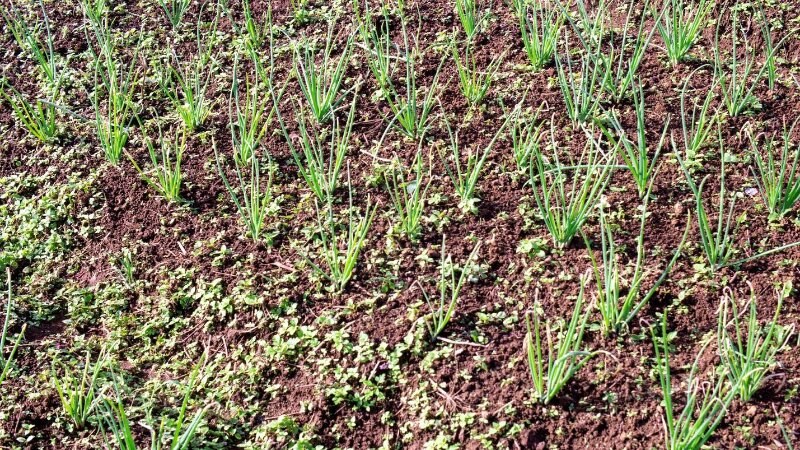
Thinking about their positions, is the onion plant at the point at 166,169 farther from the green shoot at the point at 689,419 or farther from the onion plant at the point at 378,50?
the green shoot at the point at 689,419

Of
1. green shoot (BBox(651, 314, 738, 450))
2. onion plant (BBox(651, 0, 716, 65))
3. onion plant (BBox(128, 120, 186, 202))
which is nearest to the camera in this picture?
green shoot (BBox(651, 314, 738, 450))

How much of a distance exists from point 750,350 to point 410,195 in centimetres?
133

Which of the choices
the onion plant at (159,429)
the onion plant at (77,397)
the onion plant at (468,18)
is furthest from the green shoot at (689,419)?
the onion plant at (468,18)

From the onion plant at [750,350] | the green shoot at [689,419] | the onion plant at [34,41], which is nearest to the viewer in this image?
the green shoot at [689,419]

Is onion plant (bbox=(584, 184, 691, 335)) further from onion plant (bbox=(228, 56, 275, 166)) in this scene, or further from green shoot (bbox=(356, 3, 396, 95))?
onion plant (bbox=(228, 56, 275, 166))

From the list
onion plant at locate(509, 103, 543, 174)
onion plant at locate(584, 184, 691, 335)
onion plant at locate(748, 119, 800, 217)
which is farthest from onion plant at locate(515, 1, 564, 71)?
onion plant at locate(584, 184, 691, 335)

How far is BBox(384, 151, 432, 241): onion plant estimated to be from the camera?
2.81m

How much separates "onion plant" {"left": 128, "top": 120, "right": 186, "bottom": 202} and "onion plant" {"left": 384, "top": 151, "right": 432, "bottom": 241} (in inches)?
30.3

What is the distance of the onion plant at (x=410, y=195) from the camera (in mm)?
2807

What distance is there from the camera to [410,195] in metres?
3.07

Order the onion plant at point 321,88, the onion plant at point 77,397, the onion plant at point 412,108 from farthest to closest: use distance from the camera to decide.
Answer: the onion plant at point 321,88 < the onion plant at point 412,108 < the onion plant at point 77,397

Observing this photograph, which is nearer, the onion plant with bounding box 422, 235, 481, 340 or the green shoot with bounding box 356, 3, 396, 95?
the onion plant with bounding box 422, 235, 481, 340

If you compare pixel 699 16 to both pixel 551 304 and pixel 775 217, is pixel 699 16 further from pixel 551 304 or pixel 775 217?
pixel 551 304

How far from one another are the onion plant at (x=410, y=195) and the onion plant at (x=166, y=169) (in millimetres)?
770
